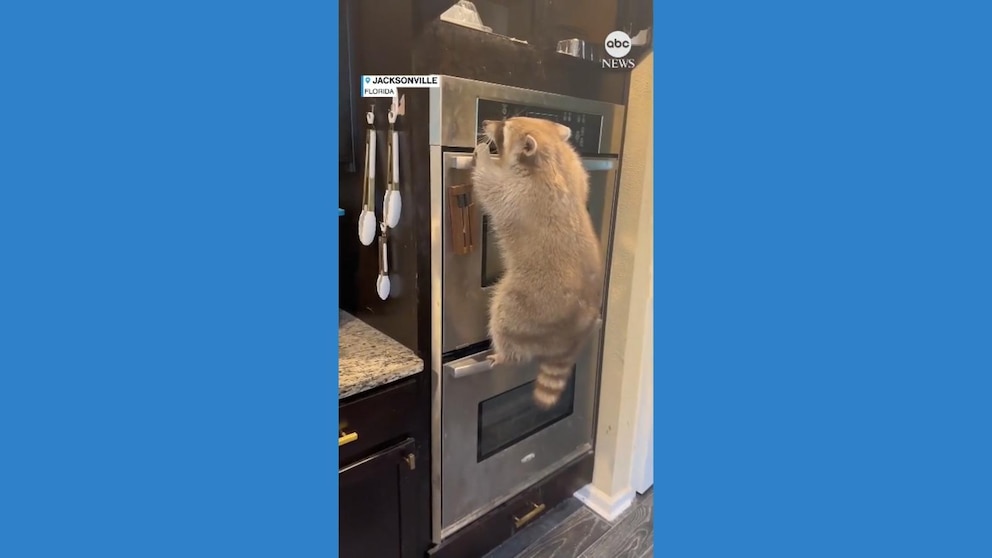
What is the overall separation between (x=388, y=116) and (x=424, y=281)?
266 millimetres

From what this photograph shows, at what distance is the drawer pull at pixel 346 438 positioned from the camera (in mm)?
828

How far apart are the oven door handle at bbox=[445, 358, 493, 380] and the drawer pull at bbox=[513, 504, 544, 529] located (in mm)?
364

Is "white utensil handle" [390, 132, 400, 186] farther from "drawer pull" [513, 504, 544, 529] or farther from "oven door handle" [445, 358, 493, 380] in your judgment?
"drawer pull" [513, 504, 544, 529]

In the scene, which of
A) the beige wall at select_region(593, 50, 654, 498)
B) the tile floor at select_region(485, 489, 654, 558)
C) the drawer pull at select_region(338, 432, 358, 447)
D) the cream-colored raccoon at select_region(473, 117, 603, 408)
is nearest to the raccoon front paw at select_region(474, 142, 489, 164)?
the cream-colored raccoon at select_region(473, 117, 603, 408)

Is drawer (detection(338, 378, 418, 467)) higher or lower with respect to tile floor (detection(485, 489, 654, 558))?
higher

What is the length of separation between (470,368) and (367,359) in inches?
7.2

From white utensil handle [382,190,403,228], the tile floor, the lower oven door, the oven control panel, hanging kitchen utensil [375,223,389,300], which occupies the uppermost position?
the oven control panel

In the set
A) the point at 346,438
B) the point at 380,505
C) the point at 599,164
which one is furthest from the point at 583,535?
the point at 599,164

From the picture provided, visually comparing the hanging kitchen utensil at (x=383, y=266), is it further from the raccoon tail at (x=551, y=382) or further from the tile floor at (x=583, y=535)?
the tile floor at (x=583, y=535)

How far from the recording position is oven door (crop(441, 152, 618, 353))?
755 millimetres

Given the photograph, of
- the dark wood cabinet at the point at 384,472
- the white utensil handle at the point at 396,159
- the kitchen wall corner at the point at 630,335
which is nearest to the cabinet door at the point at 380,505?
the dark wood cabinet at the point at 384,472

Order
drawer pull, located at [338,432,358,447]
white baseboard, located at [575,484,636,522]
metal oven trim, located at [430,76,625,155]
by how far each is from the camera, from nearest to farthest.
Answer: metal oven trim, located at [430,76,625,155] < drawer pull, located at [338,432,358,447] < white baseboard, located at [575,484,636,522]

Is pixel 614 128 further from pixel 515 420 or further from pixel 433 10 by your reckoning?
pixel 515 420

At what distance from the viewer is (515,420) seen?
3.13ft
